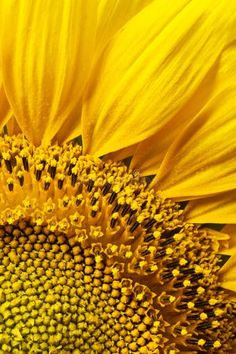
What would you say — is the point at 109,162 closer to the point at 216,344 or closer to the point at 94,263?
the point at 94,263

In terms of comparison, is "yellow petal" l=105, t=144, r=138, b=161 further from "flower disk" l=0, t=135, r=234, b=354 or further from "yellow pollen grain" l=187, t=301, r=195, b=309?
"yellow pollen grain" l=187, t=301, r=195, b=309

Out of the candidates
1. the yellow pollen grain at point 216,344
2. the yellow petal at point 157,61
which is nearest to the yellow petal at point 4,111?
the yellow petal at point 157,61

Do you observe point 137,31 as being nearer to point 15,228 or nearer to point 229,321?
point 15,228

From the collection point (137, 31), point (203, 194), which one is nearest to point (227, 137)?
point (203, 194)

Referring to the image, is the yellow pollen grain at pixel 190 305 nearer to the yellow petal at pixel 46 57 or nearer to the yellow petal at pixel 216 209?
the yellow petal at pixel 216 209

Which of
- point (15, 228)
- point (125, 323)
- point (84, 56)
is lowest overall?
point (125, 323)

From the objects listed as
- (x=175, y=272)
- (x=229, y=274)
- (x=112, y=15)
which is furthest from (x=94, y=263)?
(x=112, y=15)
